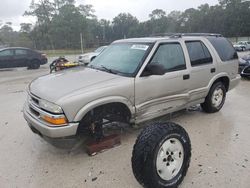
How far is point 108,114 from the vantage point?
357 centimetres

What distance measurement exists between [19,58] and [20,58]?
57 mm

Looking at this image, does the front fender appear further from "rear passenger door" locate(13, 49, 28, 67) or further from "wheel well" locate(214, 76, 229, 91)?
"rear passenger door" locate(13, 49, 28, 67)

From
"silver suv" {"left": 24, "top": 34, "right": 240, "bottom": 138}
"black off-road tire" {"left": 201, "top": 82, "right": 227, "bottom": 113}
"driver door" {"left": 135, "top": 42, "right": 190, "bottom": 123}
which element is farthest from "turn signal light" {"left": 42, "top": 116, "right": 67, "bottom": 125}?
"black off-road tire" {"left": 201, "top": 82, "right": 227, "bottom": 113}

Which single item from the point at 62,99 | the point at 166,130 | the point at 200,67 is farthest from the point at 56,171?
the point at 200,67

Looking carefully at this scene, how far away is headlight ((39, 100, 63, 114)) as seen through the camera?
10.1ft

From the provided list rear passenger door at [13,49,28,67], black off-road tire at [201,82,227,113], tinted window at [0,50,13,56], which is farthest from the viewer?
rear passenger door at [13,49,28,67]

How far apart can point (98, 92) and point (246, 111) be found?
3.83m

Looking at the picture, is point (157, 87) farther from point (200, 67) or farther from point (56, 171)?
point (56, 171)

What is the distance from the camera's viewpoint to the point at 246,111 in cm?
552

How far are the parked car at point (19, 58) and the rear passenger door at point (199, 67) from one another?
41.9 feet

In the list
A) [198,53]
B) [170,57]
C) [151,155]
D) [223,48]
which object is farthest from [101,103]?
[223,48]

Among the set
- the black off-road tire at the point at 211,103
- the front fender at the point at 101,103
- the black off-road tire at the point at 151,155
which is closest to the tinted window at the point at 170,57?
the front fender at the point at 101,103

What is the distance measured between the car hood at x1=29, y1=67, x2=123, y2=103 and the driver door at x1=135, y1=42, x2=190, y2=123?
1.56 feet

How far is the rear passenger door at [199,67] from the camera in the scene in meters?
4.57
